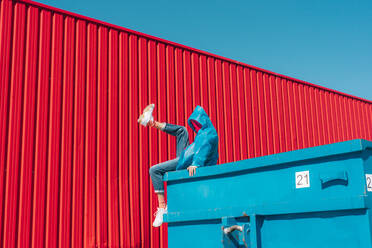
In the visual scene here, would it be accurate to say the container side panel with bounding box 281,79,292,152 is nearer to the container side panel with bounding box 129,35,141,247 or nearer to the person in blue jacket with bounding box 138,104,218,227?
the container side panel with bounding box 129,35,141,247

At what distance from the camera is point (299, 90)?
9453 mm

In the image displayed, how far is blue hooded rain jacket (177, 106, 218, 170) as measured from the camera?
359cm

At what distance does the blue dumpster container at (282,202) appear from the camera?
236cm

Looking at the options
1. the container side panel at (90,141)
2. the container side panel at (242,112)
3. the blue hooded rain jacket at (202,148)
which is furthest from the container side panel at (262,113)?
the blue hooded rain jacket at (202,148)

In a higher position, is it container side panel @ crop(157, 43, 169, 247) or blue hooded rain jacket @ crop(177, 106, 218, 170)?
container side panel @ crop(157, 43, 169, 247)

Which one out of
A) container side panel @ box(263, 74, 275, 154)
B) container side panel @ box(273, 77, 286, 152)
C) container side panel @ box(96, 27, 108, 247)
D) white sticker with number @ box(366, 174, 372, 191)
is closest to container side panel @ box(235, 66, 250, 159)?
container side panel @ box(263, 74, 275, 154)

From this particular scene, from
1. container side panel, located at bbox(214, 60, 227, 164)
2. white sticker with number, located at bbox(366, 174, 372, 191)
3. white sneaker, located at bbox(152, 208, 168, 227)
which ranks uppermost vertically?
A: container side panel, located at bbox(214, 60, 227, 164)

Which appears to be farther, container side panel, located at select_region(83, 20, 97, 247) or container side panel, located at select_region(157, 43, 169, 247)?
container side panel, located at select_region(157, 43, 169, 247)

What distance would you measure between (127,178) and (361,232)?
4.26m

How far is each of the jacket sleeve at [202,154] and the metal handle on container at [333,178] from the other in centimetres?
128

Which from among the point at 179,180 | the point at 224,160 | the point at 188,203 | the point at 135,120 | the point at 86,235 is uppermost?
the point at 135,120

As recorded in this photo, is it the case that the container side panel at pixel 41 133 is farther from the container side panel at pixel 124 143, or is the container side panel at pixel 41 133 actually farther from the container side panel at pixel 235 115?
the container side panel at pixel 235 115

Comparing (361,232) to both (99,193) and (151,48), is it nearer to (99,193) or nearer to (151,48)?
(99,193)

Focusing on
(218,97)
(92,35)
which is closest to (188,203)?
(92,35)
